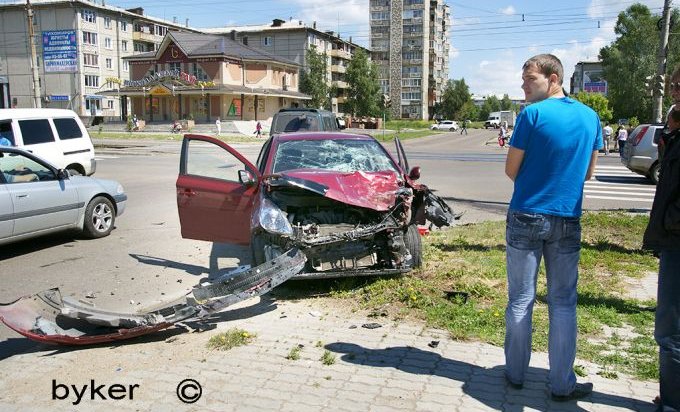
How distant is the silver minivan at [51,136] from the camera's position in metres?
12.9

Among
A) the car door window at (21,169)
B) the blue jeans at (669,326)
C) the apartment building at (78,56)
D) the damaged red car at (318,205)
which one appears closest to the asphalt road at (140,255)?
the damaged red car at (318,205)

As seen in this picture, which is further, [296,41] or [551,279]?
[296,41]

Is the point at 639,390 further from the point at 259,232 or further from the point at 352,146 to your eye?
the point at 352,146

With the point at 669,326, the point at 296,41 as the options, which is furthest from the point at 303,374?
the point at 296,41

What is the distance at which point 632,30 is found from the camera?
6419cm

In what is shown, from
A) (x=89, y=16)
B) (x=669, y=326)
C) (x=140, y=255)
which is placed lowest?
(x=140, y=255)

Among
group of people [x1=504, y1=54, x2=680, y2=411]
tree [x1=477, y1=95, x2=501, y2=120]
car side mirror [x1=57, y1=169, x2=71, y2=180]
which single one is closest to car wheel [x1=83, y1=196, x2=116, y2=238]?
car side mirror [x1=57, y1=169, x2=71, y2=180]

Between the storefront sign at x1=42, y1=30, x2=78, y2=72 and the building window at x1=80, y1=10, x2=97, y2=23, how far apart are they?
98.9 feet

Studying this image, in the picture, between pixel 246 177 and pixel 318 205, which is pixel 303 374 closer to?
pixel 318 205

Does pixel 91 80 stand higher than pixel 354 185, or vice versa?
pixel 91 80

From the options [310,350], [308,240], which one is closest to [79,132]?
[308,240]

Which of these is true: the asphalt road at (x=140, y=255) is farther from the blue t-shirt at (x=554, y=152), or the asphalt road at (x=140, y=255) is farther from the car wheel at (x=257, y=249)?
the blue t-shirt at (x=554, y=152)

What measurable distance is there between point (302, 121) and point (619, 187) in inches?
365

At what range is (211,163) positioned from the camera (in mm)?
8469
